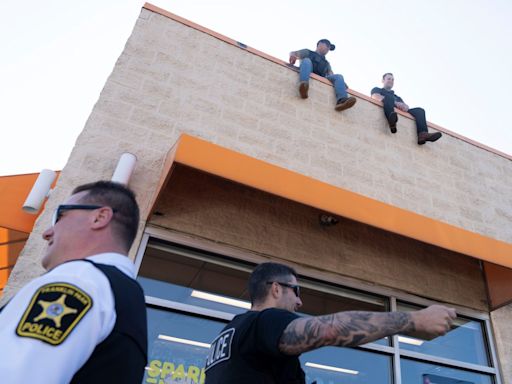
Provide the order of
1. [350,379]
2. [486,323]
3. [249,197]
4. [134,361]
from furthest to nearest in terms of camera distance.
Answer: [486,323], [249,197], [350,379], [134,361]

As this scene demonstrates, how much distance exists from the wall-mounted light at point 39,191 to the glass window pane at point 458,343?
12.5ft

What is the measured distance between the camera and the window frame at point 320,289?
3.71 meters

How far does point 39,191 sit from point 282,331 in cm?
264

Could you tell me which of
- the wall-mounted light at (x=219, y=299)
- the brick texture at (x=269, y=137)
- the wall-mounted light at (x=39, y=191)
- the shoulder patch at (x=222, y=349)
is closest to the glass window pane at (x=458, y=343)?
the brick texture at (x=269, y=137)

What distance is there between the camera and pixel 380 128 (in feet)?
19.0

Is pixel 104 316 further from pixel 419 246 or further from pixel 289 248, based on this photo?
pixel 419 246

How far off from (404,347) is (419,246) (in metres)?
1.20

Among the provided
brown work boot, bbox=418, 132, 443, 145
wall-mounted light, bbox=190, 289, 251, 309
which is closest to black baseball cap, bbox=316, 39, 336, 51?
brown work boot, bbox=418, 132, 443, 145

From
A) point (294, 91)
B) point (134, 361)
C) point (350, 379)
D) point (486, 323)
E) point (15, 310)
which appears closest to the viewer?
point (15, 310)

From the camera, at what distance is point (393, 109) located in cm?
590

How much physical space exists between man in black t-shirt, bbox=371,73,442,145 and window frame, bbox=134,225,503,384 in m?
2.27

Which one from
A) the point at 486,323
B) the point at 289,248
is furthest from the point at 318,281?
the point at 486,323

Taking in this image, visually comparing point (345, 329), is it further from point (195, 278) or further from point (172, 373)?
point (195, 278)

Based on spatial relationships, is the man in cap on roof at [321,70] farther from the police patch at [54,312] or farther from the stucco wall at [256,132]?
the police patch at [54,312]
